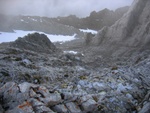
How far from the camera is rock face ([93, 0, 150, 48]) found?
4244cm

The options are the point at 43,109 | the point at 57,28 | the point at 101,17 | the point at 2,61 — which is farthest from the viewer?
the point at 57,28

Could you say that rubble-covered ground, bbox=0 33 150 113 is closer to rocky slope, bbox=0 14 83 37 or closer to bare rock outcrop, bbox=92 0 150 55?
bare rock outcrop, bbox=92 0 150 55

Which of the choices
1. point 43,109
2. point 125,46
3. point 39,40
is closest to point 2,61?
point 43,109

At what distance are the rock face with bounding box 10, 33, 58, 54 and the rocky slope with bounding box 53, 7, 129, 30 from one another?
83033 mm

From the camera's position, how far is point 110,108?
15.6 meters

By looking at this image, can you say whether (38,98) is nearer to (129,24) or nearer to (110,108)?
(110,108)

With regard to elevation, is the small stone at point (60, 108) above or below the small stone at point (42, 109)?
below

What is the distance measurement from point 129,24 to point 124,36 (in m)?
2.73

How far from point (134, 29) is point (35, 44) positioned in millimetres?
20636

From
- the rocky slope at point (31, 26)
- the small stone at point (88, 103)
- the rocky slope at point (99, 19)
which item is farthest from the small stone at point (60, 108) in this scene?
the rocky slope at point (99, 19)

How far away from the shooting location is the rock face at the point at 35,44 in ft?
125

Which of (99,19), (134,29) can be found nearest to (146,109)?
(134,29)

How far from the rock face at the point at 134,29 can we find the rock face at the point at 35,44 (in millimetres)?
14897

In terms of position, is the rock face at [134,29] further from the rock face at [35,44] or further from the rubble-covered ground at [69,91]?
the rubble-covered ground at [69,91]
